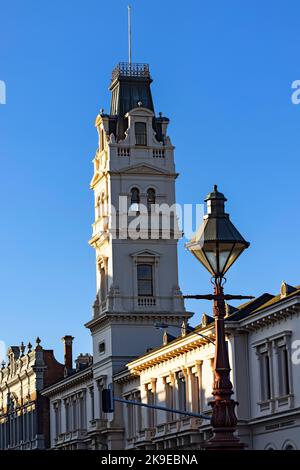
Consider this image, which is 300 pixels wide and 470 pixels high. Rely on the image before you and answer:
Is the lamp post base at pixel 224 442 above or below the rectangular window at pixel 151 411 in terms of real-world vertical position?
below

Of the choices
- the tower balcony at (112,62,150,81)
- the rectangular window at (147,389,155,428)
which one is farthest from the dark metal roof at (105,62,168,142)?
the rectangular window at (147,389,155,428)

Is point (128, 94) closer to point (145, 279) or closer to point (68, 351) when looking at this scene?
point (145, 279)

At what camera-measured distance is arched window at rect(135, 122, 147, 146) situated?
8200cm

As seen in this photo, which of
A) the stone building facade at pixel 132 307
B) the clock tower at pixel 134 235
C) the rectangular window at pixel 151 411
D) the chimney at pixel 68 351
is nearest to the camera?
the stone building facade at pixel 132 307

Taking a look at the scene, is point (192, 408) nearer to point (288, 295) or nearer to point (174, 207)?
point (288, 295)

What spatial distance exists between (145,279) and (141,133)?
10.6 m

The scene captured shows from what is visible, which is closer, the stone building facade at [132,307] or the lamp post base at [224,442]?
the lamp post base at [224,442]

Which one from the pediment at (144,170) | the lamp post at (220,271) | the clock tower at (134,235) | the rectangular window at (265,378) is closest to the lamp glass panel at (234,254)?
the lamp post at (220,271)

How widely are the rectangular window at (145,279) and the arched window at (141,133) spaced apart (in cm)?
898

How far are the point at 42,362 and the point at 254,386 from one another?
158ft

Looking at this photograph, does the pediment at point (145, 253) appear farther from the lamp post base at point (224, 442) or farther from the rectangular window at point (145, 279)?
the lamp post base at point (224, 442)

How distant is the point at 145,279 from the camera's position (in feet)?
268

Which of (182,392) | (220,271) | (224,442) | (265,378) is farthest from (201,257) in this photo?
(182,392)

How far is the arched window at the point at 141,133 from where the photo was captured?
269 ft
